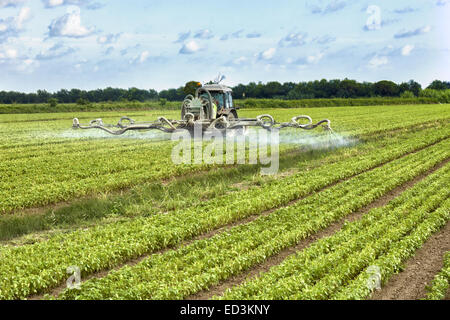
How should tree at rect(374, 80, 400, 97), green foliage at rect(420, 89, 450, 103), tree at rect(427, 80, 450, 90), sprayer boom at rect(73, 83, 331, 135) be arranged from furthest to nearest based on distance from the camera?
tree at rect(427, 80, 450, 90), tree at rect(374, 80, 400, 97), green foliage at rect(420, 89, 450, 103), sprayer boom at rect(73, 83, 331, 135)

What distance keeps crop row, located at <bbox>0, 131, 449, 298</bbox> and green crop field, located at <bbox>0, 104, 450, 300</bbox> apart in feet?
0.09

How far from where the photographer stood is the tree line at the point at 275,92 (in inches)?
2586

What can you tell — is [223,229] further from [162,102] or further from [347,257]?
[162,102]

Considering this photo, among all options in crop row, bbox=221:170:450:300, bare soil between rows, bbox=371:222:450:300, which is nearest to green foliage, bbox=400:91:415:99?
crop row, bbox=221:170:450:300

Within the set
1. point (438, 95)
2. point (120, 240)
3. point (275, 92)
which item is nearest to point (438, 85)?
point (438, 95)

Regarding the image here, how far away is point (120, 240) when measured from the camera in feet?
28.6

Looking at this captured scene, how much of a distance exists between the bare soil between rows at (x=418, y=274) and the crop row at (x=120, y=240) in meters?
4.08

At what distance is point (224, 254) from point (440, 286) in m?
3.55

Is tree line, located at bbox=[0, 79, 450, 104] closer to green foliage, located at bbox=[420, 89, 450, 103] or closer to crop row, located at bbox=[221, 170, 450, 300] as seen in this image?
green foliage, located at bbox=[420, 89, 450, 103]

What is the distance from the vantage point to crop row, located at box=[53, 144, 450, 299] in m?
6.62

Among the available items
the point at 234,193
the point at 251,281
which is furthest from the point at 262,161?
the point at 251,281

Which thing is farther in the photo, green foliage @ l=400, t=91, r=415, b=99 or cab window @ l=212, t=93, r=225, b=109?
green foliage @ l=400, t=91, r=415, b=99

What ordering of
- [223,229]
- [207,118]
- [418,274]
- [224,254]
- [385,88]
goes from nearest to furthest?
[418,274]
[224,254]
[223,229]
[207,118]
[385,88]
